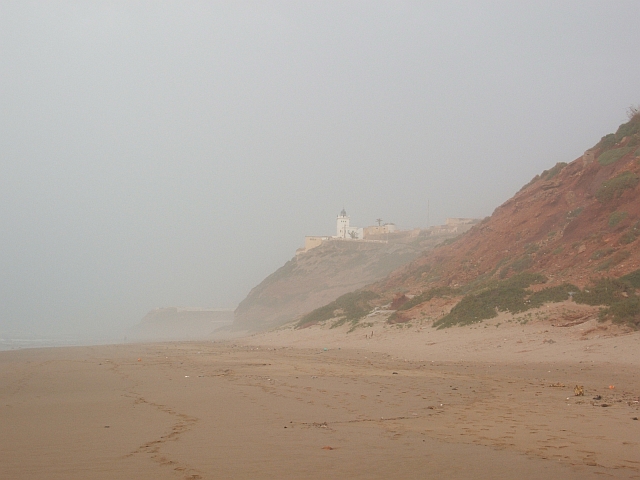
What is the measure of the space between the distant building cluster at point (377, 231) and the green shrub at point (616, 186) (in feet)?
189

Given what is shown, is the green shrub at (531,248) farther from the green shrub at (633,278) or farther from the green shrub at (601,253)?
the green shrub at (633,278)

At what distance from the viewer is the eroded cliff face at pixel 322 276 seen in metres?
68.2

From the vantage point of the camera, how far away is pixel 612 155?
2941 cm

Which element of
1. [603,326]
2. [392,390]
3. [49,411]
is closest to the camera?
[49,411]

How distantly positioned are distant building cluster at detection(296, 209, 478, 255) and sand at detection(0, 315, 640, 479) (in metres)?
72.9

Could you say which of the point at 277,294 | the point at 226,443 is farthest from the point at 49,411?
the point at 277,294

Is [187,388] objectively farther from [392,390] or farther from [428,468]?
[428,468]

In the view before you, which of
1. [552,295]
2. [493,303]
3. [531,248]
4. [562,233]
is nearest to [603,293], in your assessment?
[552,295]

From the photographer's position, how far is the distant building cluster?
8762 centimetres

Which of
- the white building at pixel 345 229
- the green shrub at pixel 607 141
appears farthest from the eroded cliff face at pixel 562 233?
the white building at pixel 345 229

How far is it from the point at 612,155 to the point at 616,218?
23.5 ft

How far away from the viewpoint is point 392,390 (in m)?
10.2

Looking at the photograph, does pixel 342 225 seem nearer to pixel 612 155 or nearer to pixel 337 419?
pixel 612 155

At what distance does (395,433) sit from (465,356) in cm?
1090
